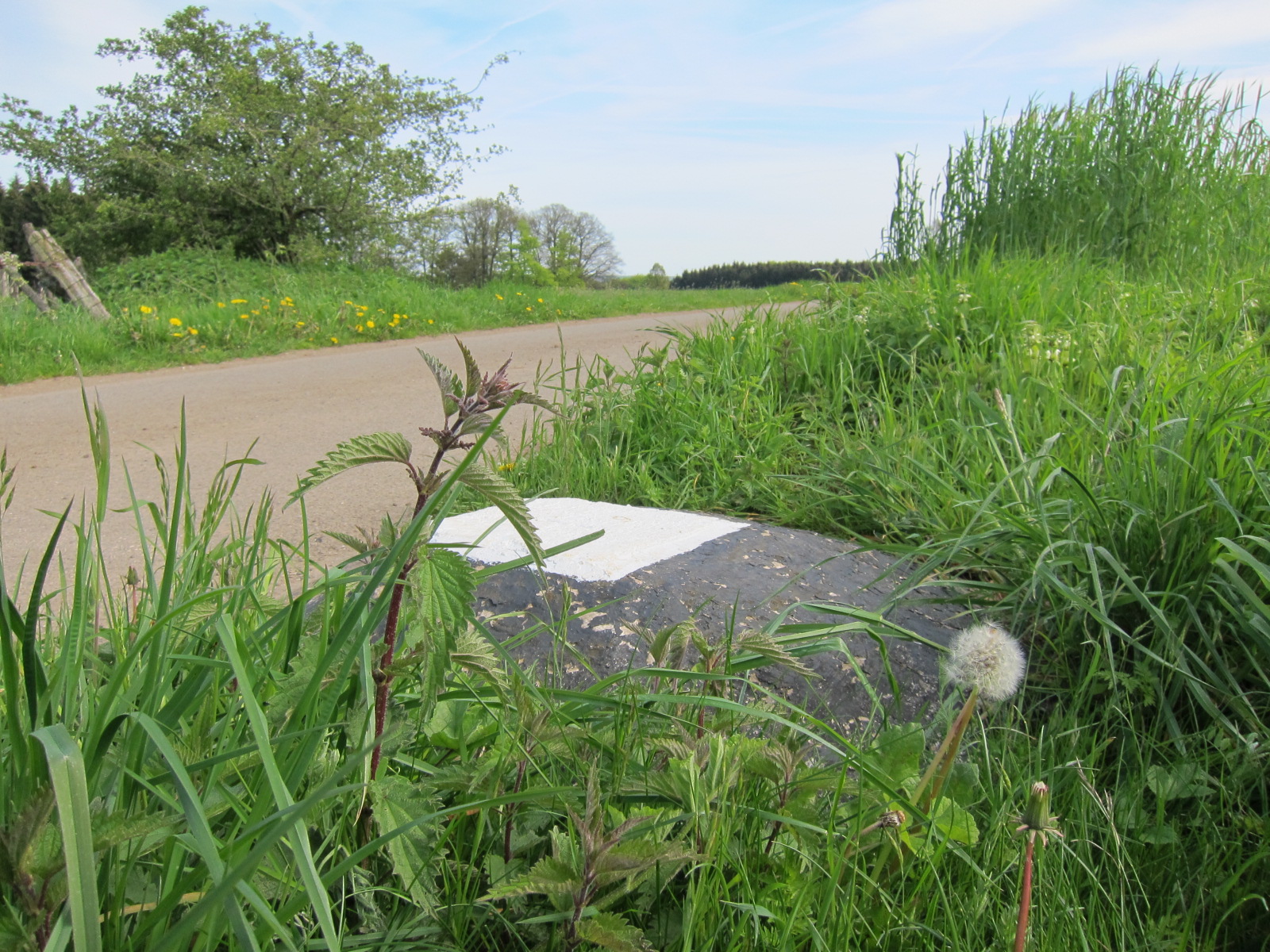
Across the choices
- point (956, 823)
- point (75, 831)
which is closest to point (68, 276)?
point (75, 831)

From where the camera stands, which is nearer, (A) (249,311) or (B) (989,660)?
(B) (989,660)

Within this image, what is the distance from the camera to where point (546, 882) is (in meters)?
1.05

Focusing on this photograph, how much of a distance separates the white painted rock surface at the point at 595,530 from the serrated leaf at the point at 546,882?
111 cm

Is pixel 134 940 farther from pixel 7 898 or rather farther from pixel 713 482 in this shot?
pixel 713 482

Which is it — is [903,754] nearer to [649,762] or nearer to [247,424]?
[649,762]

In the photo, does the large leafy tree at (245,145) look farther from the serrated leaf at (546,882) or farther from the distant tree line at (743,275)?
the serrated leaf at (546,882)

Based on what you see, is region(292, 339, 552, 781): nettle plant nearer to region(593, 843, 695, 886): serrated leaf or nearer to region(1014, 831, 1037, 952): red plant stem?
region(593, 843, 695, 886): serrated leaf

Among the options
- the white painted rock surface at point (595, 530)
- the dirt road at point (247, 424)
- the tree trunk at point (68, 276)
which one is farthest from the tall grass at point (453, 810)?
the tree trunk at point (68, 276)

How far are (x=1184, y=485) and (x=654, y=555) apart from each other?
127 centimetres

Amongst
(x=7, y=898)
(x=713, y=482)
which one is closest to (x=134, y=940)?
(x=7, y=898)

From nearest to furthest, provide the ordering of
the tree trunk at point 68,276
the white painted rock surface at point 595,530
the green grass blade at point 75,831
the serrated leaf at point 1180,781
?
the green grass blade at point 75,831
the serrated leaf at point 1180,781
the white painted rock surface at point 595,530
the tree trunk at point 68,276

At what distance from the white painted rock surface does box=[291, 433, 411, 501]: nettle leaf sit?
103cm

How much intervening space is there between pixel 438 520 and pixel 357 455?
0.14 metres

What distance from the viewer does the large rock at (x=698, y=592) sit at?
6.15 feet
